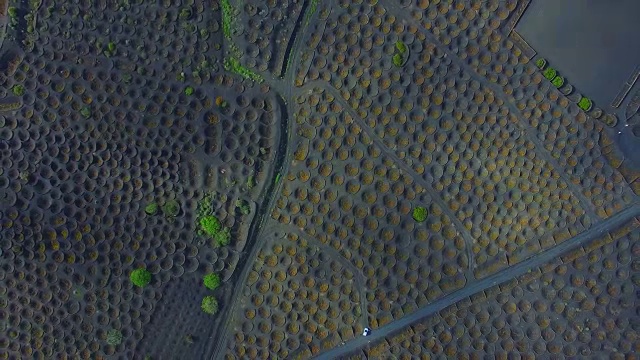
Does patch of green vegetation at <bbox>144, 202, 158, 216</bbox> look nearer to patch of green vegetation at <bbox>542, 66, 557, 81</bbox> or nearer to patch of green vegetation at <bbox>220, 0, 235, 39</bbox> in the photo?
patch of green vegetation at <bbox>220, 0, 235, 39</bbox>

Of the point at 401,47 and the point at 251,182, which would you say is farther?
the point at 251,182

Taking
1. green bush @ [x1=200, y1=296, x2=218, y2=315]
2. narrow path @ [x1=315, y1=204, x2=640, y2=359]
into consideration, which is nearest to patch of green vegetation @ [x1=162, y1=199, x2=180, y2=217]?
green bush @ [x1=200, y1=296, x2=218, y2=315]

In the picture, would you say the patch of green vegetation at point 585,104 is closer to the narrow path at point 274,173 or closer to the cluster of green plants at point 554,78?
the cluster of green plants at point 554,78

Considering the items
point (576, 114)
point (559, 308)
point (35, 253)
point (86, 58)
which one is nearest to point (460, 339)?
point (559, 308)

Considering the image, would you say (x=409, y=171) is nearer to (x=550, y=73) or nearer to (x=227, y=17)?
(x=550, y=73)

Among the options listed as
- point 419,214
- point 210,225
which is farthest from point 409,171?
point 210,225
